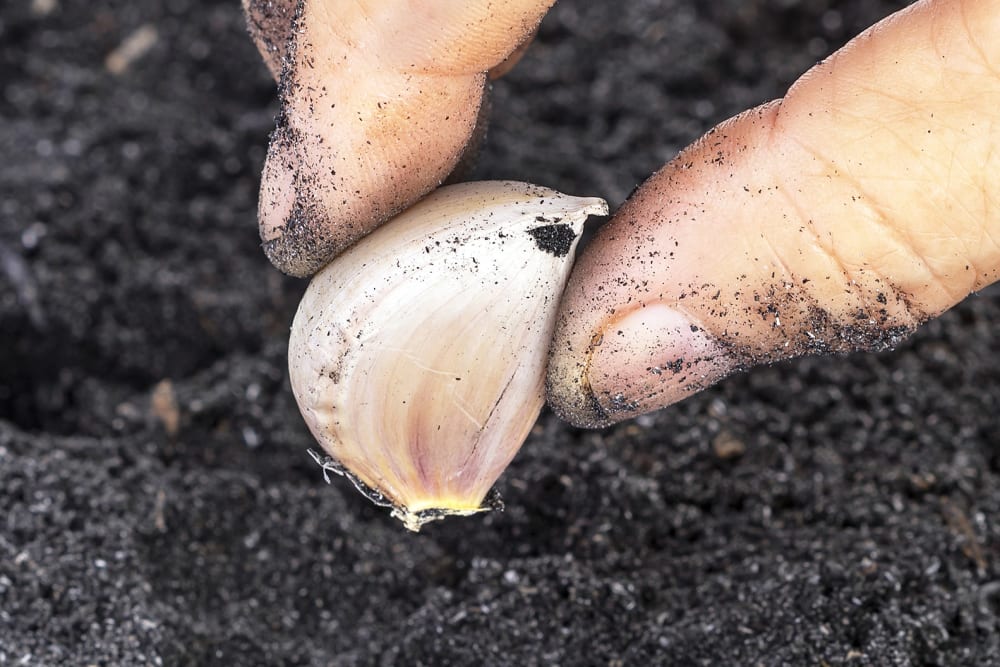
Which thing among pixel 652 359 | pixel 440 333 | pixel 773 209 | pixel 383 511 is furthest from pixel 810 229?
pixel 383 511

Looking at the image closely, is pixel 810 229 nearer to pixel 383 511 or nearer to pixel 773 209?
pixel 773 209

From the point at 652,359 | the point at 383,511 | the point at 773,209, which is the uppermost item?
the point at 773,209

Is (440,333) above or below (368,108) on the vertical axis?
below

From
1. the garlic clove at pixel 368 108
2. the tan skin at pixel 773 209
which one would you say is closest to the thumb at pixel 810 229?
the tan skin at pixel 773 209

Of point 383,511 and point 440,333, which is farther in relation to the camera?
point 383,511

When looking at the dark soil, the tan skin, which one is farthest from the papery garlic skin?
the dark soil

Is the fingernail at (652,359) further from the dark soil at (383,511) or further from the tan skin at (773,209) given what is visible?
the dark soil at (383,511)

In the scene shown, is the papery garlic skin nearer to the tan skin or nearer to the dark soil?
the tan skin
